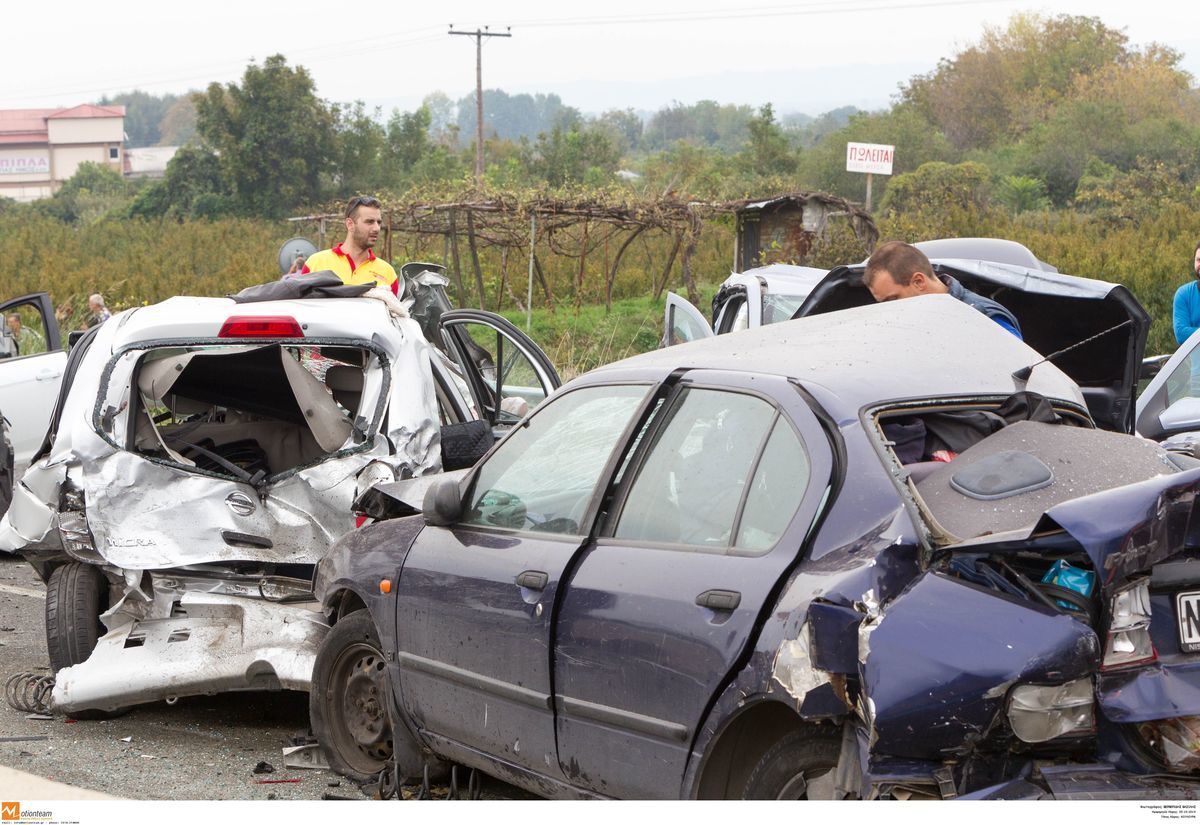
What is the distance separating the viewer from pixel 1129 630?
3.21 m

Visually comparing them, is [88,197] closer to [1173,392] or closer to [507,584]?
[1173,392]

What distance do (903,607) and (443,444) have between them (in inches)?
146

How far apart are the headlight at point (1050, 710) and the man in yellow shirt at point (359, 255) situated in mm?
6203

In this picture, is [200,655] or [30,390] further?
[30,390]

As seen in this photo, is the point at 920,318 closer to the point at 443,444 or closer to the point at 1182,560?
the point at 1182,560

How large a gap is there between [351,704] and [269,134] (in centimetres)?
5502

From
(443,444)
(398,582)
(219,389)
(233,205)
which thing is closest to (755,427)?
(398,582)

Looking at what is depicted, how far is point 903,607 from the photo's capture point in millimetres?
3176

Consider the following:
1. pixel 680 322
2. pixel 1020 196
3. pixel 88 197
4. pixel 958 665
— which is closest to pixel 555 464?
pixel 958 665

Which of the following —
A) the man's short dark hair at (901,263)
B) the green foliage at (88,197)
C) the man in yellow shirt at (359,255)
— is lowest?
the green foliage at (88,197)

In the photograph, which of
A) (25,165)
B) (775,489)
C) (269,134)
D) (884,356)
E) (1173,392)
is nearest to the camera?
(775,489)

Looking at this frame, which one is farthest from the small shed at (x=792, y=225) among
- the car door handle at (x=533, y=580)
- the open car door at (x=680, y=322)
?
the car door handle at (x=533, y=580)

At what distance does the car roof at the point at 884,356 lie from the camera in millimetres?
3912

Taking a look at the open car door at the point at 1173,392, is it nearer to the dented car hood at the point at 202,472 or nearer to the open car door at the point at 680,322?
the open car door at the point at 680,322
